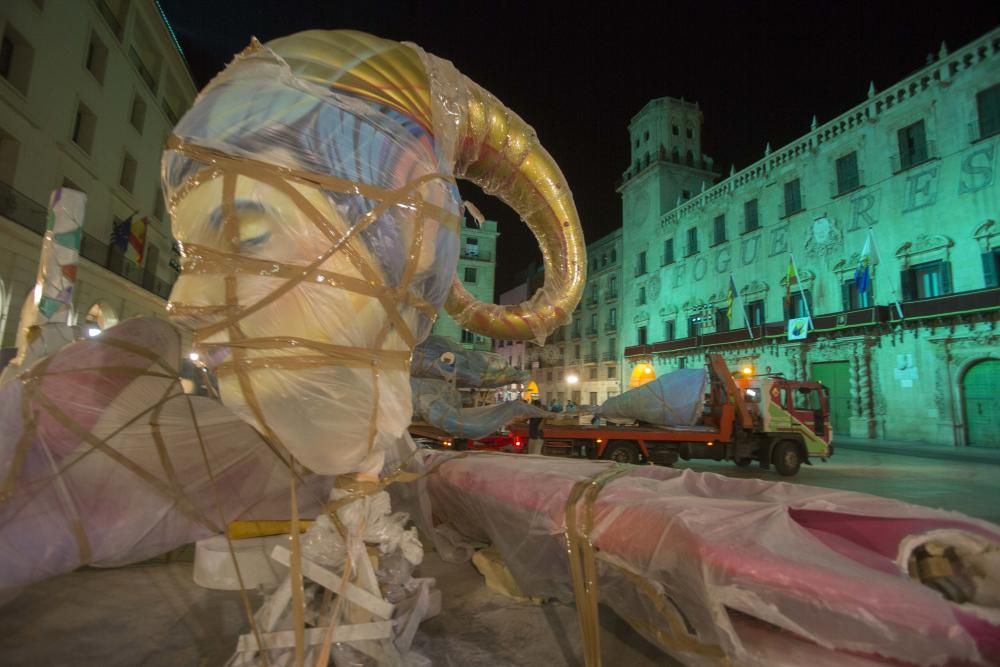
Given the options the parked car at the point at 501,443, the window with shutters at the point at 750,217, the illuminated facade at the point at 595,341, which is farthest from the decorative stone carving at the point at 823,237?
the parked car at the point at 501,443

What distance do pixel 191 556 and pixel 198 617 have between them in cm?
132

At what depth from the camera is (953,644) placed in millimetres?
1285

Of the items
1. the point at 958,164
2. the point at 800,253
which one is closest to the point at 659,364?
the point at 800,253

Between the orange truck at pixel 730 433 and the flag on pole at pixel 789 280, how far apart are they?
12932 millimetres

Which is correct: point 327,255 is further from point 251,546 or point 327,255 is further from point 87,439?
point 251,546

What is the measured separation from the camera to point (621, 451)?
36.2 feet

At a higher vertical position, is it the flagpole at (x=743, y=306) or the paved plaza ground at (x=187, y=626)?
the flagpole at (x=743, y=306)

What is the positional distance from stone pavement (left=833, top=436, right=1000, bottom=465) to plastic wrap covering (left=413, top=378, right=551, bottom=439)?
14.7 m

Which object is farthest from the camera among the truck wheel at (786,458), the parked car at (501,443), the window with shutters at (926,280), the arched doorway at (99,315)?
the window with shutters at (926,280)

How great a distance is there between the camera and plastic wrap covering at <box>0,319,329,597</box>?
87.0 inches

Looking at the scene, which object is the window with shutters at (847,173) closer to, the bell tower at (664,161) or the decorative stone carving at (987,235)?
the decorative stone carving at (987,235)

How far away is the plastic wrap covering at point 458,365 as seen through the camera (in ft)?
28.6

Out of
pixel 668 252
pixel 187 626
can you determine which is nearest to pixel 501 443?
pixel 187 626

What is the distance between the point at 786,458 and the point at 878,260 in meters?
14.0
